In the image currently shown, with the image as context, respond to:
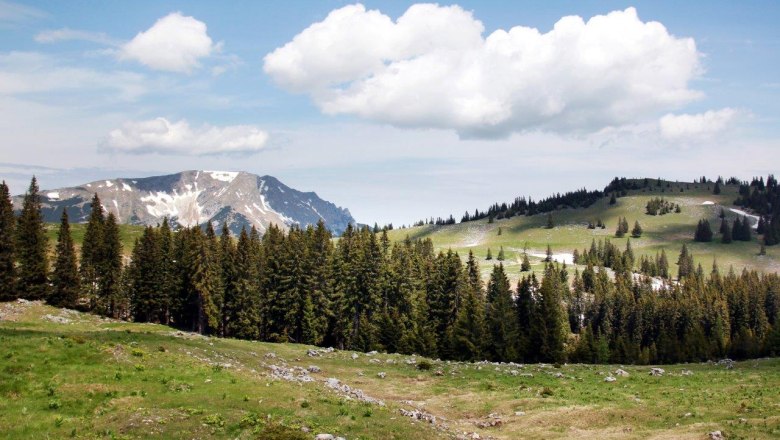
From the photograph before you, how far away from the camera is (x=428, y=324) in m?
90.6

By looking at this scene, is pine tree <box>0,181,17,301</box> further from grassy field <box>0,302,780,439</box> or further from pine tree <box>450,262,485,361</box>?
pine tree <box>450,262,485,361</box>

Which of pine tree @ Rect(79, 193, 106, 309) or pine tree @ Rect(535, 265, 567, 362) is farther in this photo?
pine tree @ Rect(79, 193, 106, 309)

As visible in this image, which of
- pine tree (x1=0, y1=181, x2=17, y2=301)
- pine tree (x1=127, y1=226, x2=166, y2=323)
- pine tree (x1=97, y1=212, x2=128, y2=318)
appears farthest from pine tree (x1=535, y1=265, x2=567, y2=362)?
pine tree (x1=0, y1=181, x2=17, y2=301)

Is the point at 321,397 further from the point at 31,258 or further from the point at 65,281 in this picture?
the point at 31,258

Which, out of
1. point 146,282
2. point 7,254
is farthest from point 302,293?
point 7,254

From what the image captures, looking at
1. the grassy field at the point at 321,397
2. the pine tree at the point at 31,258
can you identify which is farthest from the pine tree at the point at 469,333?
the pine tree at the point at 31,258

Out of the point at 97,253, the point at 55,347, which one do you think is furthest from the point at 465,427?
the point at 97,253

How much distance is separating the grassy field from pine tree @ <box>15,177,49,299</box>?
109 ft

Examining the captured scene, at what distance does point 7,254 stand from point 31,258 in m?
4.01

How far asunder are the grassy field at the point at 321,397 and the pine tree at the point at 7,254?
29.7 meters

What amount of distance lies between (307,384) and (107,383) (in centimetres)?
1415

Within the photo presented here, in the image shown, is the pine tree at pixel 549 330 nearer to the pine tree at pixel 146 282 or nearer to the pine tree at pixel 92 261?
the pine tree at pixel 146 282

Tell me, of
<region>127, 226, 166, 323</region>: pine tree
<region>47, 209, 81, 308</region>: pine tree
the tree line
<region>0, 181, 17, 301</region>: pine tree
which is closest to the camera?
<region>0, 181, 17, 301</region>: pine tree

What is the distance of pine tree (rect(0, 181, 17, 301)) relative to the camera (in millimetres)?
77312
